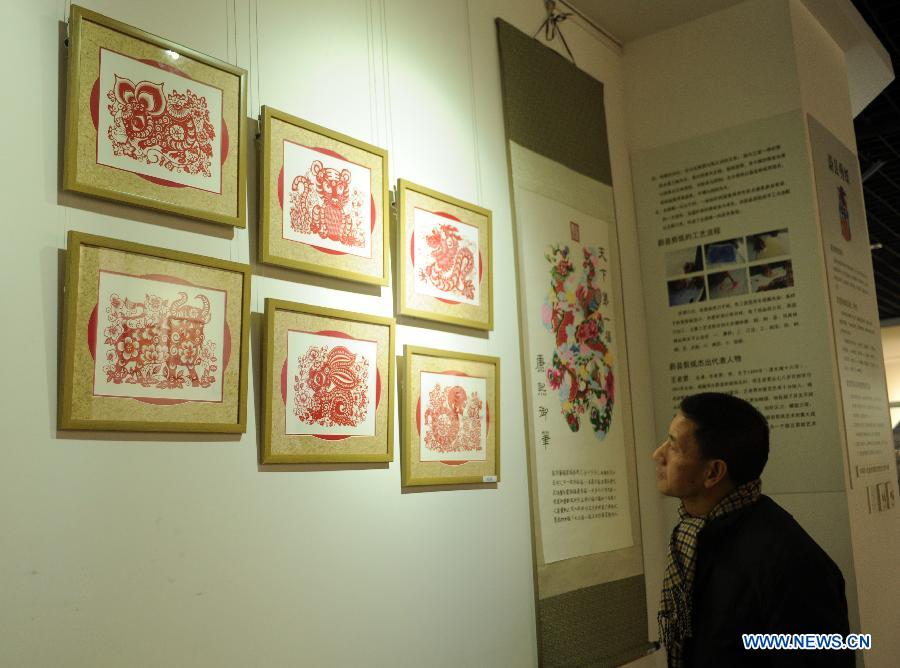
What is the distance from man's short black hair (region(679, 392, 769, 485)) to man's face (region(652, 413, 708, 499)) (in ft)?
0.07

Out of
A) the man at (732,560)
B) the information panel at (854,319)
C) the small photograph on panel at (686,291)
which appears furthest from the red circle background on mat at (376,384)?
the information panel at (854,319)

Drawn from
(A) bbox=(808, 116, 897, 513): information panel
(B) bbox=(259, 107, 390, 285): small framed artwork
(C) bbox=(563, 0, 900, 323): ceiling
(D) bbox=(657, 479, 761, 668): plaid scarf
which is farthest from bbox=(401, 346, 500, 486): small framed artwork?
(C) bbox=(563, 0, 900, 323): ceiling

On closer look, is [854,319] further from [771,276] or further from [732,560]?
[732,560]

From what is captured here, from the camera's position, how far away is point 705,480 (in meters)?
2.14

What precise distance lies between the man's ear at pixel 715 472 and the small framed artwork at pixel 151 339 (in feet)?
3.77

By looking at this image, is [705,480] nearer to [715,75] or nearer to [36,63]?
[36,63]

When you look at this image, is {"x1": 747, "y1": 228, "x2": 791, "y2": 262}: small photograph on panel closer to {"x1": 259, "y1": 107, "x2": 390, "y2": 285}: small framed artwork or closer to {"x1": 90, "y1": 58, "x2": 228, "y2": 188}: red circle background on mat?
{"x1": 259, "y1": 107, "x2": 390, "y2": 285}: small framed artwork

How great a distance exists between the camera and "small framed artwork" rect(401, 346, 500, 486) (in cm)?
249

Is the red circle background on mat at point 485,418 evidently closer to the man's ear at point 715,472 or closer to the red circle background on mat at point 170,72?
the man's ear at point 715,472

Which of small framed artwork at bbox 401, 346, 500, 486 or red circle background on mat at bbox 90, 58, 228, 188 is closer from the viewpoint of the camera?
red circle background on mat at bbox 90, 58, 228, 188

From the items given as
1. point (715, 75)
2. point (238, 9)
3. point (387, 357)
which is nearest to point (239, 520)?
point (387, 357)

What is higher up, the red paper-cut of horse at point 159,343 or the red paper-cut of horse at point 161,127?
the red paper-cut of horse at point 161,127

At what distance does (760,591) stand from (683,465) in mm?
372

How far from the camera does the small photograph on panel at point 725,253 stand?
365cm
